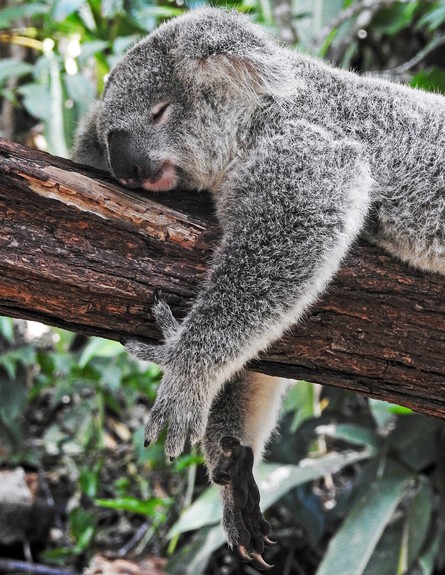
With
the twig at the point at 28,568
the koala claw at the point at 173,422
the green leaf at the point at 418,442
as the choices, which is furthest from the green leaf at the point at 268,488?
the koala claw at the point at 173,422

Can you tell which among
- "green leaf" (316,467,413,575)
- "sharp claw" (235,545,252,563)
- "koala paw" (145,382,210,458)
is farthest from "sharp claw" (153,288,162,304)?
"green leaf" (316,467,413,575)

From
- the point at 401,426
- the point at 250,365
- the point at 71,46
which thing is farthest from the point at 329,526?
the point at 71,46

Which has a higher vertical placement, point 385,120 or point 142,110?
point 385,120

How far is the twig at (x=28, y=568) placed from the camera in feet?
14.5

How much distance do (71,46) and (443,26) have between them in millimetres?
3624

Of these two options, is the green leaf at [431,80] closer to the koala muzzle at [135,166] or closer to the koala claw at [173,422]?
the koala muzzle at [135,166]

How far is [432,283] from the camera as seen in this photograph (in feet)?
8.45

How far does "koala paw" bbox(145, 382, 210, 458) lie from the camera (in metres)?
2.45

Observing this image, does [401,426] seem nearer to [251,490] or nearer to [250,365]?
[251,490]

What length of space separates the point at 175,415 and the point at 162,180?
873 millimetres

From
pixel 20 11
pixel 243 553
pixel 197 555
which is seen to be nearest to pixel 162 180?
pixel 243 553

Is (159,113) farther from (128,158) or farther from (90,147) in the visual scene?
(90,147)

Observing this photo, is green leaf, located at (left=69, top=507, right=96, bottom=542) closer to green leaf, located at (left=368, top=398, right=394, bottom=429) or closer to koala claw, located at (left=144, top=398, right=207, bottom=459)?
green leaf, located at (left=368, top=398, right=394, bottom=429)

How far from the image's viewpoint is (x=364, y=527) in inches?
158
